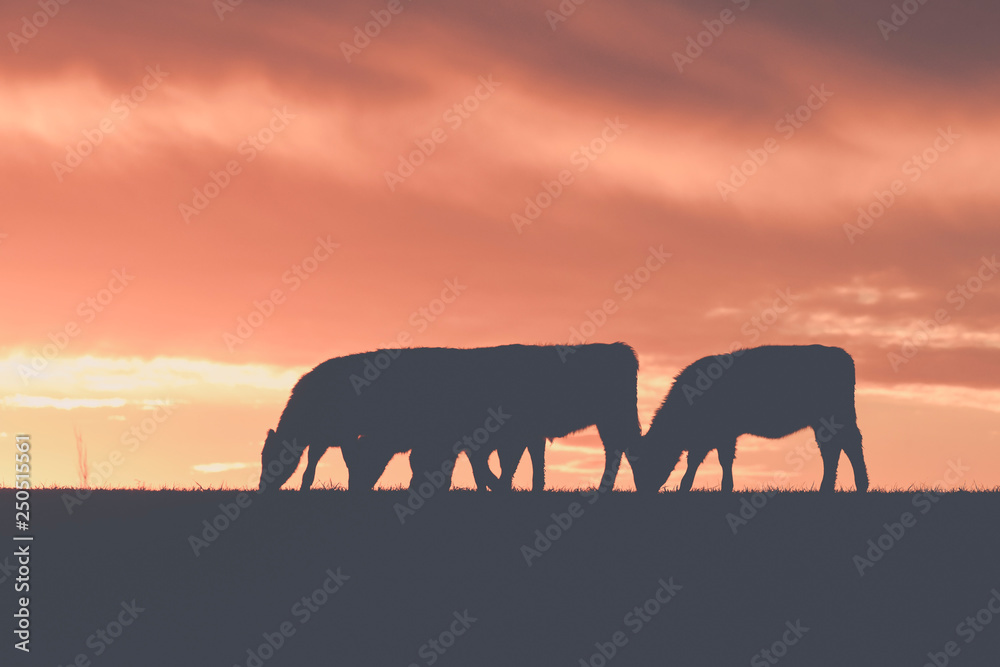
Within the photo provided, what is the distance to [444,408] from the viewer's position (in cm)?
2216

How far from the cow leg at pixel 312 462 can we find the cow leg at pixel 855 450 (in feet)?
35.6

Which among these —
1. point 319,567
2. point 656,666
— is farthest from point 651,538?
point 319,567

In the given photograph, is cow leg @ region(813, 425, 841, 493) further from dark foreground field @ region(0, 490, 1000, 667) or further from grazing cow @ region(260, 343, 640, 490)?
dark foreground field @ region(0, 490, 1000, 667)

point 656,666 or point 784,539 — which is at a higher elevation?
point 784,539

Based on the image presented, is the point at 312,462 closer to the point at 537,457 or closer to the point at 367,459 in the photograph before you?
the point at 367,459

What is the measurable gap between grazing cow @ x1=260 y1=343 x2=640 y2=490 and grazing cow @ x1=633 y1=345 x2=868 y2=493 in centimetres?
78

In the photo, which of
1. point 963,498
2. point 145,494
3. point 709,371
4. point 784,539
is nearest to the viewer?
point 784,539

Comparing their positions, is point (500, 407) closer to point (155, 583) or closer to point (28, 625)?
point (155, 583)

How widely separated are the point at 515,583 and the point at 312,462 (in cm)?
898

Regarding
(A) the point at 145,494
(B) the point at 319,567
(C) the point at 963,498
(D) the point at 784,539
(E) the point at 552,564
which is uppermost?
(C) the point at 963,498

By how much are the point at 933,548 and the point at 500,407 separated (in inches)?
384

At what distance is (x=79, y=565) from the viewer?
1449 centimetres

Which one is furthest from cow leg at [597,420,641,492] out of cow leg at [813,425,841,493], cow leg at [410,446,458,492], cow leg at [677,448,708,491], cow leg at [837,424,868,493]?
cow leg at [837,424,868,493]

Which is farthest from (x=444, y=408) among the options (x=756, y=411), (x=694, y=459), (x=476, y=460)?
(x=756, y=411)
